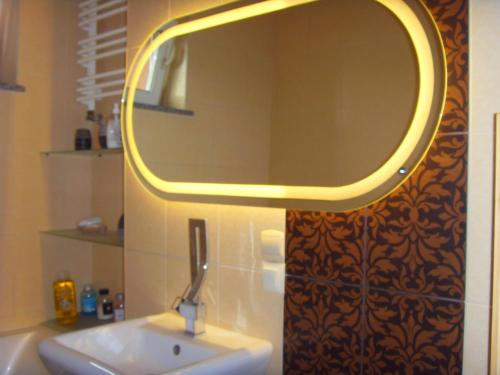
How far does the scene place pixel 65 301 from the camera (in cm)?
206

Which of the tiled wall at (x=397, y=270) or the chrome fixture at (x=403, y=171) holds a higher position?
the chrome fixture at (x=403, y=171)

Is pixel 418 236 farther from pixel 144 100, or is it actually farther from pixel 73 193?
A: pixel 73 193

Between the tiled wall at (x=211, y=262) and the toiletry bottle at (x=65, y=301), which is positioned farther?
the toiletry bottle at (x=65, y=301)

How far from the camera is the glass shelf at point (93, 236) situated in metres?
1.83

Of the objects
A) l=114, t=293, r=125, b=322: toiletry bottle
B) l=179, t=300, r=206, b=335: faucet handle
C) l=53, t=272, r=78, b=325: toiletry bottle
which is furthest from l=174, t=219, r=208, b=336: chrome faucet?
l=53, t=272, r=78, b=325: toiletry bottle

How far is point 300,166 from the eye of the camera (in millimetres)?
1269

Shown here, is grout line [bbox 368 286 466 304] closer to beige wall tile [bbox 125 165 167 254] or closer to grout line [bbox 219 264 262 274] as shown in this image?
grout line [bbox 219 264 262 274]

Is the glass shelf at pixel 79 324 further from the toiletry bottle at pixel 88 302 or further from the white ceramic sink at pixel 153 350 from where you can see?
the white ceramic sink at pixel 153 350

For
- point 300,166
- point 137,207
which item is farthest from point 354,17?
point 137,207

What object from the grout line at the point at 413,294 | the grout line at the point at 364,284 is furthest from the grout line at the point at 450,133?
the grout line at the point at 413,294

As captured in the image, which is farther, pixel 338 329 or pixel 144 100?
pixel 144 100

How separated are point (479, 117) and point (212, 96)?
77 cm

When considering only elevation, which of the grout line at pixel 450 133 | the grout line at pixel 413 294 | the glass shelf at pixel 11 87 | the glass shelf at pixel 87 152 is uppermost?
the glass shelf at pixel 11 87

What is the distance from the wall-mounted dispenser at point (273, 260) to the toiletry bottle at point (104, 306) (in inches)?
38.2
